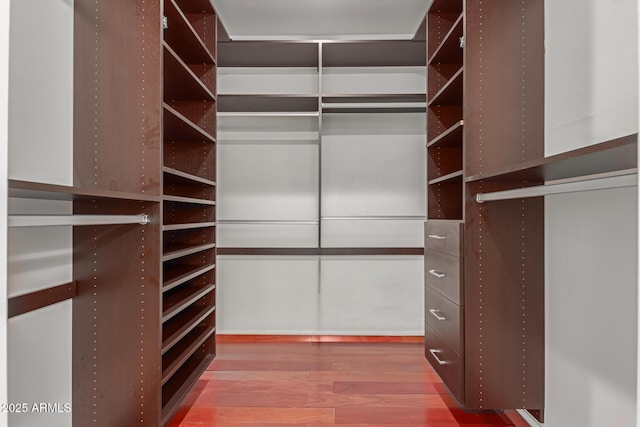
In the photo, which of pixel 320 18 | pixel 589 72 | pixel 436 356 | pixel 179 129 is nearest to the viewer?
pixel 589 72

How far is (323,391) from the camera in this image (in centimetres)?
258

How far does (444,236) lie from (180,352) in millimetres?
1397

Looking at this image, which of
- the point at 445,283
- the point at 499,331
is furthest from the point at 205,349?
the point at 499,331

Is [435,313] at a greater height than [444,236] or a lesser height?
lesser

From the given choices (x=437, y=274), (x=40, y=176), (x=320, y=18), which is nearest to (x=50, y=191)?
(x=40, y=176)

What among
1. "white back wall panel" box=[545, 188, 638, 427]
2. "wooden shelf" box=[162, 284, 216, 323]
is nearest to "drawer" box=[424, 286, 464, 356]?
"white back wall panel" box=[545, 188, 638, 427]

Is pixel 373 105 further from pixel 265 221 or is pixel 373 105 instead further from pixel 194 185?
pixel 194 185

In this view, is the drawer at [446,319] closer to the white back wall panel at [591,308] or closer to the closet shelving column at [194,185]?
the white back wall panel at [591,308]

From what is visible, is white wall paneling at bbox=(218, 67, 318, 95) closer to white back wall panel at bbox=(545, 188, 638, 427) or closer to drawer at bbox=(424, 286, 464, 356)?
drawer at bbox=(424, 286, 464, 356)

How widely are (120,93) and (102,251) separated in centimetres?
62

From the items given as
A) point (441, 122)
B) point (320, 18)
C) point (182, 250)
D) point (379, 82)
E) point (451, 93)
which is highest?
point (320, 18)

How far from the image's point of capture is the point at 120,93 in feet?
6.20

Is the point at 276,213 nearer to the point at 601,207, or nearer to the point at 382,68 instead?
the point at 382,68

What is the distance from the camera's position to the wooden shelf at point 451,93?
2.33 meters
